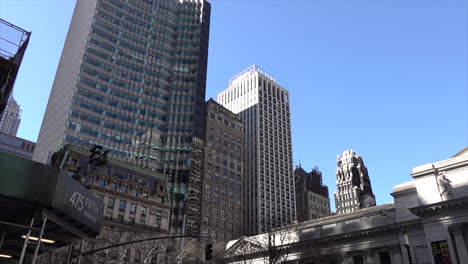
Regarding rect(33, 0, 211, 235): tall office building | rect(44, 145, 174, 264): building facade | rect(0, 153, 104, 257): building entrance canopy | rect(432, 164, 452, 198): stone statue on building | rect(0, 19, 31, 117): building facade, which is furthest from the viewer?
rect(33, 0, 211, 235): tall office building

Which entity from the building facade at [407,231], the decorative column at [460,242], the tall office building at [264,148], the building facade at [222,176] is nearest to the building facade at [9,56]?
the building facade at [407,231]

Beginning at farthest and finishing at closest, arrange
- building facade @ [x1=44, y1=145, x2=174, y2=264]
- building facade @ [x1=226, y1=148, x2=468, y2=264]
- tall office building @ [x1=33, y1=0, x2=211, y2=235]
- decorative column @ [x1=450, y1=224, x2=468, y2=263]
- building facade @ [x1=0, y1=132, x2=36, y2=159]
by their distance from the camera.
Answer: building facade @ [x1=0, y1=132, x2=36, y2=159] < tall office building @ [x1=33, y1=0, x2=211, y2=235] < building facade @ [x1=44, y1=145, x2=174, y2=264] < building facade @ [x1=226, y1=148, x2=468, y2=264] < decorative column @ [x1=450, y1=224, x2=468, y2=263]

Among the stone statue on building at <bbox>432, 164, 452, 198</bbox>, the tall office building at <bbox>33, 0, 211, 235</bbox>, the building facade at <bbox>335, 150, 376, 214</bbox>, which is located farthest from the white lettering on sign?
the building facade at <bbox>335, 150, 376, 214</bbox>

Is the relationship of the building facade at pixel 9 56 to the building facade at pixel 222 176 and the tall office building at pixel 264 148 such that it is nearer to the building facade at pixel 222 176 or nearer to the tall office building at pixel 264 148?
the building facade at pixel 222 176

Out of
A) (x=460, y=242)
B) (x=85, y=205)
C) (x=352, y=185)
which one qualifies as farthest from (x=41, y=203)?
(x=352, y=185)

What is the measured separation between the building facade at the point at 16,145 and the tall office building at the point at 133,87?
167 feet

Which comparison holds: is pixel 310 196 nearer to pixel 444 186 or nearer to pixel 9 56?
pixel 444 186

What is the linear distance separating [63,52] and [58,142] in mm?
43831

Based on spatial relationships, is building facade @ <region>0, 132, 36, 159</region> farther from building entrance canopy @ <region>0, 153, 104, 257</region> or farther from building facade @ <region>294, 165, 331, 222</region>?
building entrance canopy @ <region>0, 153, 104, 257</region>

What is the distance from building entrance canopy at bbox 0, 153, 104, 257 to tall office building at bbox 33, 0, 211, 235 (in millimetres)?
77778

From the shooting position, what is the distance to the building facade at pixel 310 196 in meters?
155

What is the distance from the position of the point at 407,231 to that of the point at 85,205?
1681 inches

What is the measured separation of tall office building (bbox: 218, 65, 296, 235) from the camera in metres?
132

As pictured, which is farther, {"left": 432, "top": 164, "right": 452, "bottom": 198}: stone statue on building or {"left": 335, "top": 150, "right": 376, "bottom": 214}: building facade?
{"left": 335, "top": 150, "right": 376, "bottom": 214}: building facade
